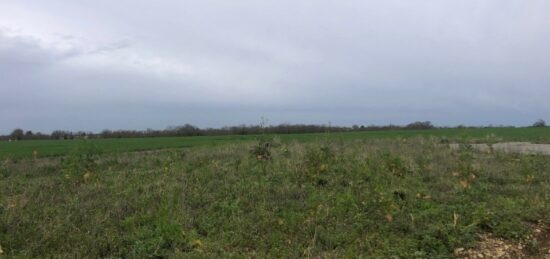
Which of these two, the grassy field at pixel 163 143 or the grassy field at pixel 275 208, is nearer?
the grassy field at pixel 275 208

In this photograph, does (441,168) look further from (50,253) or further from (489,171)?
(50,253)

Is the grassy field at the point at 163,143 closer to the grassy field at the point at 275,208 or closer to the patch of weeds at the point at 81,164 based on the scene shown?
the patch of weeds at the point at 81,164

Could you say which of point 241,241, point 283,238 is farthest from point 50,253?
point 283,238

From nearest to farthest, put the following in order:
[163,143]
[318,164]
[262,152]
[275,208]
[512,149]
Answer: [275,208] < [318,164] < [262,152] < [512,149] < [163,143]

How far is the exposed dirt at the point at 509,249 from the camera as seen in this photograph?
579 cm

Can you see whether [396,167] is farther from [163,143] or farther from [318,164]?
[163,143]

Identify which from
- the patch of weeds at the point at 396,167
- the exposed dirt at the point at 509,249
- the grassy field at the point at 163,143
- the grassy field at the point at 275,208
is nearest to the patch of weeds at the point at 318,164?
the grassy field at the point at 275,208

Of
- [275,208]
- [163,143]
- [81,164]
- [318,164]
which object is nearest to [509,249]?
[275,208]

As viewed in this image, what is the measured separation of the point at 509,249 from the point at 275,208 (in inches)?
126

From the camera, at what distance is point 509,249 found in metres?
5.96

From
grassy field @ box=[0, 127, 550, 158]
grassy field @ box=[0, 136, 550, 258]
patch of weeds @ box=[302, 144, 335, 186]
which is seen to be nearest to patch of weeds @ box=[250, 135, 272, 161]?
grassy field @ box=[0, 136, 550, 258]

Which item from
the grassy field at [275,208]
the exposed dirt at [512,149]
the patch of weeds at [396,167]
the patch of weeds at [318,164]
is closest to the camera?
the grassy field at [275,208]

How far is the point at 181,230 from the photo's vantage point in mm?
6336

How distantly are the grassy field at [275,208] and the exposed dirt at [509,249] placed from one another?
0.18 ft
